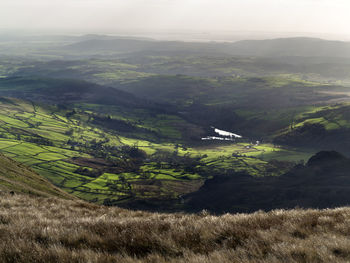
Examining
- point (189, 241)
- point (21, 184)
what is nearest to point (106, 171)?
point (21, 184)

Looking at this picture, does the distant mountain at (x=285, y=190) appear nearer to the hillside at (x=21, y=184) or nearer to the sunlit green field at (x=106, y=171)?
the sunlit green field at (x=106, y=171)

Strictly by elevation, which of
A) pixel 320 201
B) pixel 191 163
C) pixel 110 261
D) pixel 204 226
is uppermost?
pixel 110 261

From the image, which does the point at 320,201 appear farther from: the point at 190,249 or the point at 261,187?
the point at 190,249

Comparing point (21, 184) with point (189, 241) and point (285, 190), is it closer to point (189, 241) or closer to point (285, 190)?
point (189, 241)

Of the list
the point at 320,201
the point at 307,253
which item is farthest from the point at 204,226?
the point at 320,201

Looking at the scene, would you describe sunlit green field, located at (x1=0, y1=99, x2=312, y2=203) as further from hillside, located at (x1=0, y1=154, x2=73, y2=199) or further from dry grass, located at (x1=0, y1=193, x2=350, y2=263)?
dry grass, located at (x1=0, y1=193, x2=350, y2=263)

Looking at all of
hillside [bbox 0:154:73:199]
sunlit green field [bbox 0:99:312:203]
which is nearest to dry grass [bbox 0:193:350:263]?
hillside [bbox 0:154:73:199]

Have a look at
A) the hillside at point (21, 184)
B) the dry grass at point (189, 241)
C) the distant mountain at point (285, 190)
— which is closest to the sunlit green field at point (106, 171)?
the distant mountain at point (285, 190)
